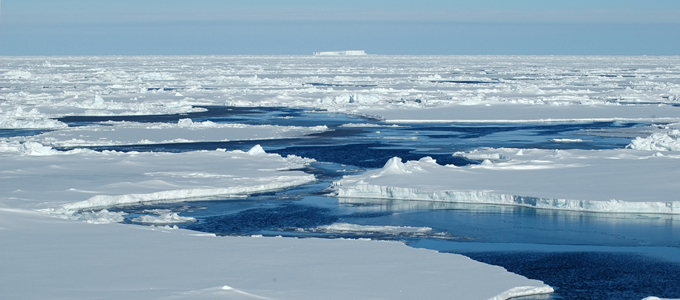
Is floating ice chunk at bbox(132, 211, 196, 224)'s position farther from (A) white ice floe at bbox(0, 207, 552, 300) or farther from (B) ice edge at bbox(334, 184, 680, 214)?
(B) ice edge at bbox(334, 184, 680, 214)

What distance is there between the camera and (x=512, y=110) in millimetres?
29109

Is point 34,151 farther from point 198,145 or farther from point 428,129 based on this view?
point 428,129

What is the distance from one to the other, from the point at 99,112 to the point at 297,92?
480 inches

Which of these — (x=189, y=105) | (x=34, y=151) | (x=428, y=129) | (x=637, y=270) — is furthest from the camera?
(x=189, y=105)

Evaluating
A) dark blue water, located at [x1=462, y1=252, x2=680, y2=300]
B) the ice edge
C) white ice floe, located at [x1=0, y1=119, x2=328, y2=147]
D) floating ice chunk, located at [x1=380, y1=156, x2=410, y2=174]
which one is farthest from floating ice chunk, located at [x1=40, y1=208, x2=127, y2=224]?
white ice floe, located at [x1=0, y1=119, x2=328, y2=147]

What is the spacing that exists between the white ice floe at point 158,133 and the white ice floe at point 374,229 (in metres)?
10.4

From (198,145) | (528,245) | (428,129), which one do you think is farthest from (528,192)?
(428,129)

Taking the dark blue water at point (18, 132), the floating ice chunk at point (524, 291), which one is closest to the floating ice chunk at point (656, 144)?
the floating ice chunk at point (524, 291)

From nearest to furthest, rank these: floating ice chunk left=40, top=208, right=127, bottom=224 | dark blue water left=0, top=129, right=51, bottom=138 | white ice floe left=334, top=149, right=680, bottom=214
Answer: floating ice chunk left=40, top=208, right=127, bottom=224 < white ice floe left=334, top=149, right=680, bottom=214 < dark blue water left=0, top=129, right=51, bottom=138

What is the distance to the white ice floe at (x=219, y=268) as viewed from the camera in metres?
7.34

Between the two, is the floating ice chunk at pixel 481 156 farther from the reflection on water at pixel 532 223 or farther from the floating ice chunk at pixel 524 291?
the floating ice chunk at pixel 524 291

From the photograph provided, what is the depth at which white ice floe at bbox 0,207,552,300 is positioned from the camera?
7.34 m

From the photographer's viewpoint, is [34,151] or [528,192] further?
[34,151]

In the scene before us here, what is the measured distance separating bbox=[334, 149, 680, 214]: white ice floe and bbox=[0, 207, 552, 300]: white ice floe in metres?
3.52
